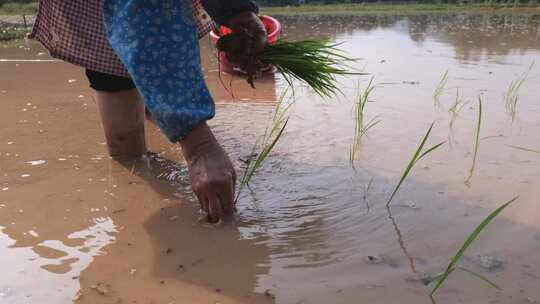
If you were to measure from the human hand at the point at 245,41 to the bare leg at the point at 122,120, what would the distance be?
0.44 meters

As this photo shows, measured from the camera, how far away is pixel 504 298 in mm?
860

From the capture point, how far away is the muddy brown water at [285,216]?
0.92 meters

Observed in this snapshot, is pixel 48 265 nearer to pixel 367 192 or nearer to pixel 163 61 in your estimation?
pixel 163 61

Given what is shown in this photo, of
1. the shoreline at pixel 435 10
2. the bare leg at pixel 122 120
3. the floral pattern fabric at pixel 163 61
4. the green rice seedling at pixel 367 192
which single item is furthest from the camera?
the shoreline at pixel 435 10

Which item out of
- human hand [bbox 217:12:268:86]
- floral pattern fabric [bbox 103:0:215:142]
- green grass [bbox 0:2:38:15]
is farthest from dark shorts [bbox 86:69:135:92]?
green grass [bbox 0:2:38:15]

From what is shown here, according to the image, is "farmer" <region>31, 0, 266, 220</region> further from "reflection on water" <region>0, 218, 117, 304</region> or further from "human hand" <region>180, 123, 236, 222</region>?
"reflection on water" <region>0, 218, 117, 304</region>

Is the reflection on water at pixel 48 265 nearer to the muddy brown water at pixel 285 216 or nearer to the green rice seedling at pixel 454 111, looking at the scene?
the muddy brown water at pixel 285 216

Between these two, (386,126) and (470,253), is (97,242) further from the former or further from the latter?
(386,126)

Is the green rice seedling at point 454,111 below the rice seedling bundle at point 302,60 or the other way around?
below

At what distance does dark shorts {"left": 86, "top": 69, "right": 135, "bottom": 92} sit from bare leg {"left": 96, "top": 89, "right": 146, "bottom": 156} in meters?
0.02

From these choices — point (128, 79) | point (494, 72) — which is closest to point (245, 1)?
point (128, 79)

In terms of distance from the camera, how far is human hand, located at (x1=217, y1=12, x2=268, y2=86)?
1357mm

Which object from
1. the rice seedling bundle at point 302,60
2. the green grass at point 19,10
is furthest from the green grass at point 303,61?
the green grass at point 19,10

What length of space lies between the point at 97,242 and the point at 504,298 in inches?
32.6
